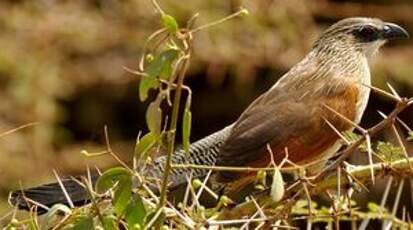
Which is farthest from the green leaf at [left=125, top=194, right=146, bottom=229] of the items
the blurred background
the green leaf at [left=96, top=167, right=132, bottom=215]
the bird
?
the blurred background

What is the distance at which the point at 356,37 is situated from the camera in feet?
16.2

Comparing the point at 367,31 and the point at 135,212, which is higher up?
the point at 135,212

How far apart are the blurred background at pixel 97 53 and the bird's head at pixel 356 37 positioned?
218 centimetres

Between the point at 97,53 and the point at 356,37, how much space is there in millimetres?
3994

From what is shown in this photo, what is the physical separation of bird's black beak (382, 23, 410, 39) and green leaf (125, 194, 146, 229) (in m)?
2.25

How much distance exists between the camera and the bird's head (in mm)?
4809

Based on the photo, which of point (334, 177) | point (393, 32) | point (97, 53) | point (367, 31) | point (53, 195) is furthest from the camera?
point (97, 53)

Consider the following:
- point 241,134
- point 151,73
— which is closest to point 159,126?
point 151,73

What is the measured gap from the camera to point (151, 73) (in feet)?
8.16

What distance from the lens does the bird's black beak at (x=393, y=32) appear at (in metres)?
4.61

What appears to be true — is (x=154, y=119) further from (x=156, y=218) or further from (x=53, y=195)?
(x=53, y=195)

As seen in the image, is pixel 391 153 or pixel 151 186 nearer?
pixel 391 153

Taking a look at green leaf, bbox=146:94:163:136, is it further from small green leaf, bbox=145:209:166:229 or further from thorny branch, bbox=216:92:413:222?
thorny branch, bbox=216:92:413:222

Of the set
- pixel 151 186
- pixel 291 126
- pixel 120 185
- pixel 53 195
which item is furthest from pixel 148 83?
pixel 291 126
